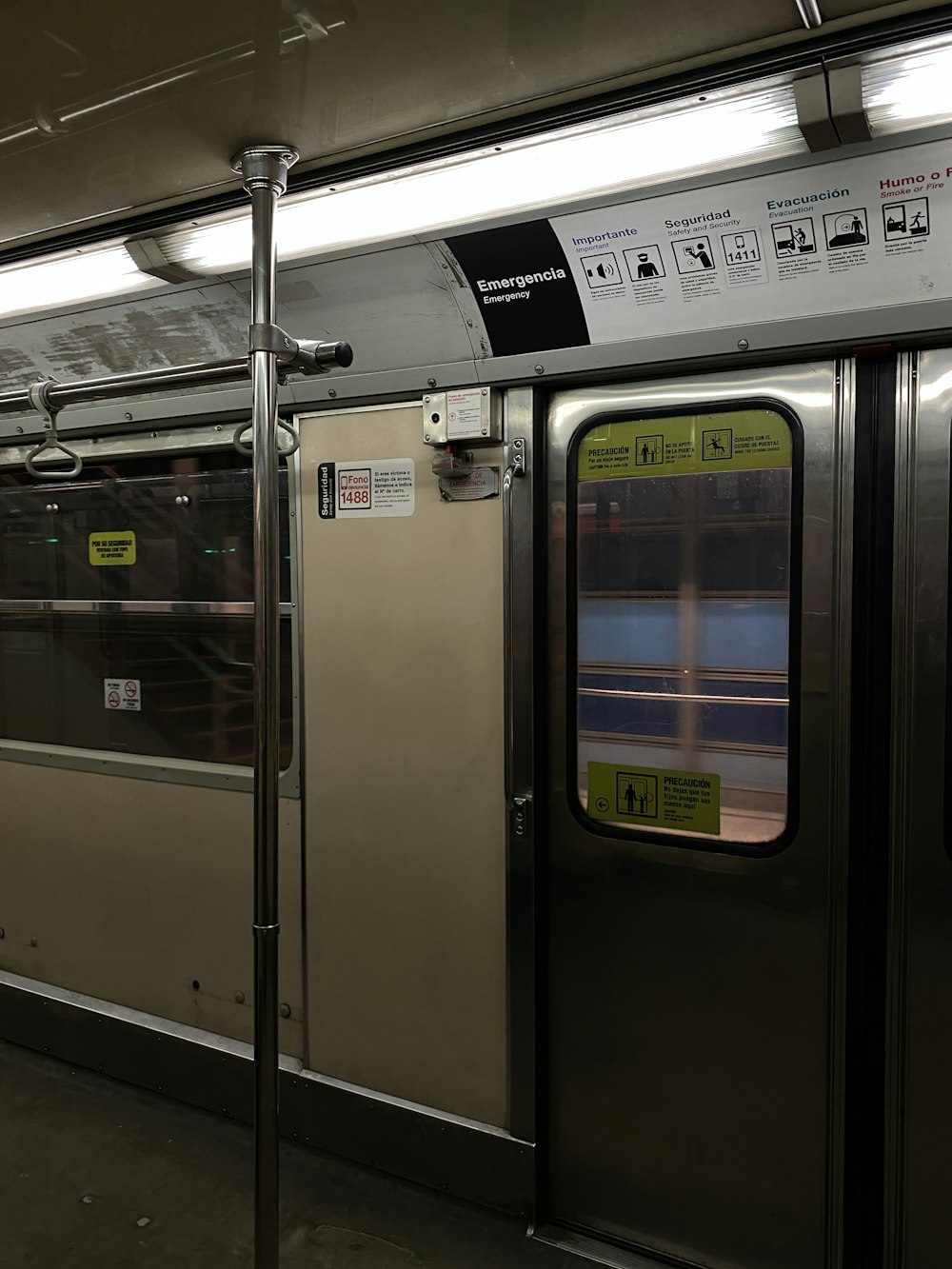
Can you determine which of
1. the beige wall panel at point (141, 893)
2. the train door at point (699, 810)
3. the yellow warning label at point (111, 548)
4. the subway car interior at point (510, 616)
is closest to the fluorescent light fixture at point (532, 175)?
the subway car interior at point (510, 616)

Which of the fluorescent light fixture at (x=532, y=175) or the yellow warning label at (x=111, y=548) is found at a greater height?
the fluorescent light fixture at (x=532, y=175)

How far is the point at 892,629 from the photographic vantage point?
238 centimetres

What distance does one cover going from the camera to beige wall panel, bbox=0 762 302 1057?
346 centimetres

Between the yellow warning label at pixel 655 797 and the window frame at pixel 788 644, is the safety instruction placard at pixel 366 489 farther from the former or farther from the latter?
the yellow warning label at pixel 655 797

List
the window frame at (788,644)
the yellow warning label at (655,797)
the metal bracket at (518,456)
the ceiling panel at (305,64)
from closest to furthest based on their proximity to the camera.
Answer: the ceiling panel at (305,64) < the window frame at (788,644) < the yellow warning label at (655,797) < the metal bracket at (518,456)

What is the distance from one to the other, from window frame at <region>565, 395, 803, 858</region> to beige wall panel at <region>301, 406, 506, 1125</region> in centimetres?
23

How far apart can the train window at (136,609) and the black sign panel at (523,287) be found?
101 cm

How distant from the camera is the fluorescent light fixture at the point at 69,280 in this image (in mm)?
2793

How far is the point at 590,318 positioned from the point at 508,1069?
7.46 feet

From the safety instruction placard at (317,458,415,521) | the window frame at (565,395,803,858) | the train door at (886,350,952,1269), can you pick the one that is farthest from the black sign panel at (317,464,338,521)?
the train door at (886,350,952,1269)

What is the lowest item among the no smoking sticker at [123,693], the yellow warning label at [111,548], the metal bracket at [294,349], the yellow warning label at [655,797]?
the yellow warning label at [655,797]

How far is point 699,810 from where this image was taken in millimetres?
2660

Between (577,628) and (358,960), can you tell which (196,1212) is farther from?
(577,628)

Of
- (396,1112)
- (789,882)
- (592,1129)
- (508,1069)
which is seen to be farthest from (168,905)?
(789,882)
